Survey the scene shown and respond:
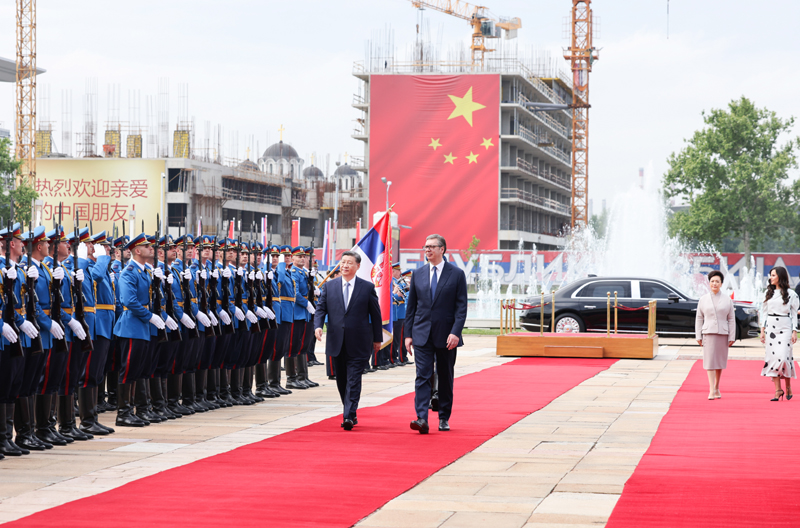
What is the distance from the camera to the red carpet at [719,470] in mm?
5641

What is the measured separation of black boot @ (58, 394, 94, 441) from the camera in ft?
27.8

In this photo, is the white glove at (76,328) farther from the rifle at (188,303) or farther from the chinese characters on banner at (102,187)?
the chinese characters on banner at (102,187)

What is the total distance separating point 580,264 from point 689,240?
15.5m

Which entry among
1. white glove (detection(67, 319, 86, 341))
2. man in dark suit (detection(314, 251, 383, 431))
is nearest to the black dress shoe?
man in dark suit (detection(314, 251, 383, 431))

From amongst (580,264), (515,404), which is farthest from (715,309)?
(580,264)

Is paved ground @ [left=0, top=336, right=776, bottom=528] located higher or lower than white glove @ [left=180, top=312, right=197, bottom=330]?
lower

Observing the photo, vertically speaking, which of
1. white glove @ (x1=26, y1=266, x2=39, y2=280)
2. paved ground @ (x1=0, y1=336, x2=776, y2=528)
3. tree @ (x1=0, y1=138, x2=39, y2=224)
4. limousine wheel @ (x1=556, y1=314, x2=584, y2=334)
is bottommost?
paved ground @ (x1=0, y1=336, x2=776, y2=528)

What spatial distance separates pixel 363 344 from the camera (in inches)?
364

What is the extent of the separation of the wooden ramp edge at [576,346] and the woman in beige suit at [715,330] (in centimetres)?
648

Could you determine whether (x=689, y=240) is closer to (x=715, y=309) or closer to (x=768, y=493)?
(x=715, y=309)

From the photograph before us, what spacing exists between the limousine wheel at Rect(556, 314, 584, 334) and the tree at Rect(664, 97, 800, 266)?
116 feet

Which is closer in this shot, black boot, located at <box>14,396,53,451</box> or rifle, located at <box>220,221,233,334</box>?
black boot, located at <box>14,396,53,451</box>

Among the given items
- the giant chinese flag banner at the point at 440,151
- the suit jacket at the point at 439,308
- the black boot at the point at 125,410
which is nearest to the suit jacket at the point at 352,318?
the suit jacket at the point at 439,308

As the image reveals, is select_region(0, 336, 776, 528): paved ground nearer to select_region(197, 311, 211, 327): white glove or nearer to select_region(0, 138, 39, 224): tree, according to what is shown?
select_region(197, 311, 211, 327): white glove
